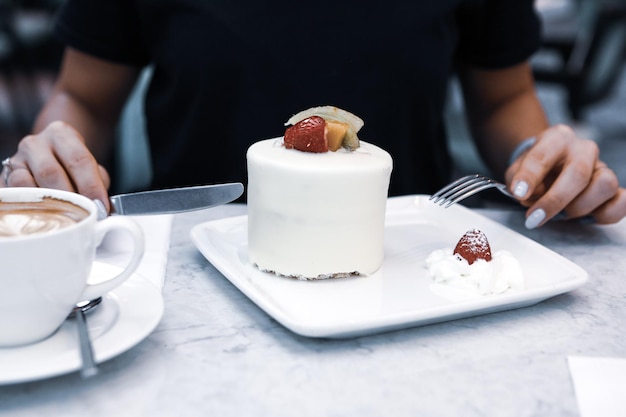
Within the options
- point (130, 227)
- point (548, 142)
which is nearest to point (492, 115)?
point (548, 142)

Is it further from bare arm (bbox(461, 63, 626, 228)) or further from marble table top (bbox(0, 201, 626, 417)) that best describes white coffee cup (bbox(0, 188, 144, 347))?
bare arm (bbox(461, 63, 626, 228))

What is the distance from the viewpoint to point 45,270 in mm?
645

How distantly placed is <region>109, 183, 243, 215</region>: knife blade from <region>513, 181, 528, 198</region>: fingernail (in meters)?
0.44

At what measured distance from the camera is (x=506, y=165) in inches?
63.0

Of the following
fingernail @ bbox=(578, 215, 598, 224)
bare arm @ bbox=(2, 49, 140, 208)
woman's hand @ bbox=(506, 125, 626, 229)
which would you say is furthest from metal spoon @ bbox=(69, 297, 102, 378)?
fingernail @ bbox=(578, 215, 598, 224)

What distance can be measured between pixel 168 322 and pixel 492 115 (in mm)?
1110

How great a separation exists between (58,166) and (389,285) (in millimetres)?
518

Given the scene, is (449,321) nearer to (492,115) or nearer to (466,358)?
(466,358)

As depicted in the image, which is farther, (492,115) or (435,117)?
(492,115)

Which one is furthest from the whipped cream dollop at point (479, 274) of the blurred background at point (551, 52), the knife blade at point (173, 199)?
the blurred background at point (551, 52)

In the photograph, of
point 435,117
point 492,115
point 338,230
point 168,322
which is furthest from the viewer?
point 492,115

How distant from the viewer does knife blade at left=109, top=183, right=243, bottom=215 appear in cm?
100

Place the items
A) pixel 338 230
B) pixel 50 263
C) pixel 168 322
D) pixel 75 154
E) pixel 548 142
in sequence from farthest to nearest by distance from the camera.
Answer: pixel 548 142, pixel 75 154, pixel 338 230, pixel 168 322, pixel 50 263

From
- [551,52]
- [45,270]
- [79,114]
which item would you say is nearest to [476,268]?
[45,270]
